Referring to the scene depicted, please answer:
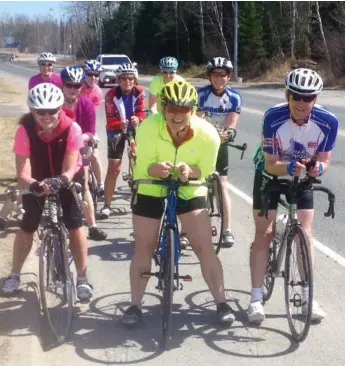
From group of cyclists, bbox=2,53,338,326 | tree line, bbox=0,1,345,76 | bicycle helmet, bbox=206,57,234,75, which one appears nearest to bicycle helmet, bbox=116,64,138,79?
bicycle helmet, bbox=206,57,234,75

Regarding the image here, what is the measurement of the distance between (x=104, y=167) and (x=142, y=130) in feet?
24.1

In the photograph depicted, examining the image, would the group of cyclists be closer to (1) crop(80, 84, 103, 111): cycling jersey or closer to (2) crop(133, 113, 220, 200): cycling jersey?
(2) crop(133, 113, 220, 200): cycling jersey

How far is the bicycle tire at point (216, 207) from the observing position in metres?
7.22

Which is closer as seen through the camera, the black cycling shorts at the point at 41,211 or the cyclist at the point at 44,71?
the black cycling shorts at the point at 41,211

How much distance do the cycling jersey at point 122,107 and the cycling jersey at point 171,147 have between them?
3.62m

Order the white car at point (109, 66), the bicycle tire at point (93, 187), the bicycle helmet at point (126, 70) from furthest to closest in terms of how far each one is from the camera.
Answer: the white car at point (109, 66) < the bicycle tire at point (93, 187) < the bicycle helmet at point (126, 70)

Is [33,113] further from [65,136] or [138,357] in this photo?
[138,357]

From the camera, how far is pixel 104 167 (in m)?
12.3

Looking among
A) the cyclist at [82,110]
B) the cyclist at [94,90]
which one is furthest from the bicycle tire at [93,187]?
the cyclist at [82,110]

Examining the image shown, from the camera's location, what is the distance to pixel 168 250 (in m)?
4.98

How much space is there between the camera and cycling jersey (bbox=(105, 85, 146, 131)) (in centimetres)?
867

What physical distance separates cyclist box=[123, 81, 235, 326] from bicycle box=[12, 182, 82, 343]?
47cm

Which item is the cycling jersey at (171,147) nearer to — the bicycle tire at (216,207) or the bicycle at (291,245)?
the bicycle at (291,245)

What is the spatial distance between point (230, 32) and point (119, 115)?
57.1 meters
